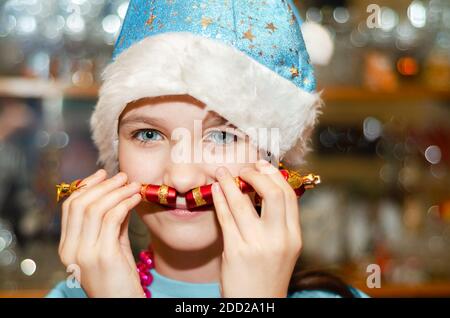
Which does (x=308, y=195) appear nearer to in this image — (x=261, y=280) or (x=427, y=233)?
(x=427, y=233)

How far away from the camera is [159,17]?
90 centimetres

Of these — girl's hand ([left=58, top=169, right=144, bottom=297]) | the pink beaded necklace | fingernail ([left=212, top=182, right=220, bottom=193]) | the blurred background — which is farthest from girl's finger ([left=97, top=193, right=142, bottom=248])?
the blurred background

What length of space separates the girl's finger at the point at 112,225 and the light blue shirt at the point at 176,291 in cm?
24

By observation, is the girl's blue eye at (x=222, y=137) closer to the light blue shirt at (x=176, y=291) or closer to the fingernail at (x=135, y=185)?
the fingernail at (x=135, y=185)

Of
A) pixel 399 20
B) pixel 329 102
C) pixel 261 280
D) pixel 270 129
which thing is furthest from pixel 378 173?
pixel 261 280

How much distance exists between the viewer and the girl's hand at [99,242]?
0.76m

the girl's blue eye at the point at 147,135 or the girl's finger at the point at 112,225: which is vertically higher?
the girl's blue eye at the point at 147,135

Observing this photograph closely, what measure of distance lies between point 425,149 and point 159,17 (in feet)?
4.53

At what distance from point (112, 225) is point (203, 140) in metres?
0.19

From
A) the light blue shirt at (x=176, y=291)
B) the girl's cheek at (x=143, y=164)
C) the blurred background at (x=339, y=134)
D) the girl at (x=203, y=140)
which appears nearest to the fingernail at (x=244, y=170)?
the girl at (x=203, y=140)

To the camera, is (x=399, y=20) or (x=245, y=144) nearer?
(x=245, y=144)

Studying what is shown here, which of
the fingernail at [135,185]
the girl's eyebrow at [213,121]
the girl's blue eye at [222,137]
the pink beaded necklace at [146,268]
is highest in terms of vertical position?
the girl's eyebrow at [213,121]

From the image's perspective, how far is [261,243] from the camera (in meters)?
0.74

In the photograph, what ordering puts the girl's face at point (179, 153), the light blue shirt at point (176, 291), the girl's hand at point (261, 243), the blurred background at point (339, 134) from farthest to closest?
1. the blurred background at point (339, 134)
2. the light blue shirt at point (176, 291)
3. the girl's face at point (179, 153)
4. the girl's hand at point (261, 243)
